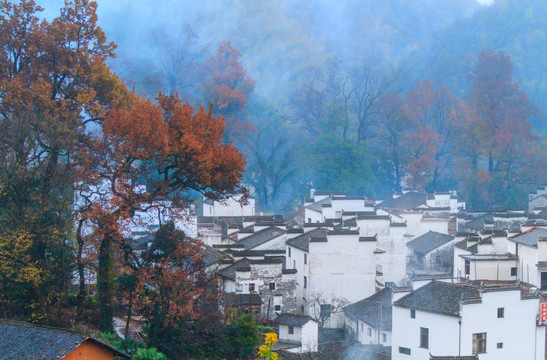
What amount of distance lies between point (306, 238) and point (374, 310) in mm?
3543

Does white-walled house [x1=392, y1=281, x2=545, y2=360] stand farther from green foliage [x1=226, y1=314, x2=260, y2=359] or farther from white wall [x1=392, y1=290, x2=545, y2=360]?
green foliage [x1=226, y1=314, x2=260, y2=359]

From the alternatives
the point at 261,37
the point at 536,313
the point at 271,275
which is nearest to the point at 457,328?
the point at 536,313

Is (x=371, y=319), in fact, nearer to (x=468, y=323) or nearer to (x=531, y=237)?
(x=468, y=323)

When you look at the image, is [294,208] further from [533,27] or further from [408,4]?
[408,4]

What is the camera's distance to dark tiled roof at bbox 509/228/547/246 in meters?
18.2

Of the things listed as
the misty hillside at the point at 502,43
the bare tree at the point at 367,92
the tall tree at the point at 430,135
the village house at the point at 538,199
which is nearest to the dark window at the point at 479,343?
the village house at the point at 538,199

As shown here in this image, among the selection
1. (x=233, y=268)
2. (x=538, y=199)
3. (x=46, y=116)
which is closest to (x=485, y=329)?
(x=233, y=268)

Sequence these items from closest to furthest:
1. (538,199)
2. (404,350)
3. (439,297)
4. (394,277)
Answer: (439,297), (404,350), (394,277), (538,199)

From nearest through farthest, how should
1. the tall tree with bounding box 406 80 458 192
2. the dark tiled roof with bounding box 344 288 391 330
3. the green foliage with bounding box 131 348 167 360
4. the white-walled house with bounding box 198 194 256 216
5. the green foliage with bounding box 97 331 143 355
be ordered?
1. the green foliage with bounding box 131 348 167 360
2. the green foliage with bounding box 97 331 143 355
3. the dark tiled roof with bounding box 344 288 391 330
4. the white-walled house with bounding box 198 194 256 216
5. the tall tree with bounding box 406 80 458 192

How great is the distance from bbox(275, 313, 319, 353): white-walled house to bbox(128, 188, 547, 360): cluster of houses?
0.10 feet

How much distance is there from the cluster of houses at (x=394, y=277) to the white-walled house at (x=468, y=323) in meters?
0.02

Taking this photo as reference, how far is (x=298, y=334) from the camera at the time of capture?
16.2 meters

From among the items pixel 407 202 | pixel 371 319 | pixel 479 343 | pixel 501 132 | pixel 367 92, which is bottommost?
pixel 479 343

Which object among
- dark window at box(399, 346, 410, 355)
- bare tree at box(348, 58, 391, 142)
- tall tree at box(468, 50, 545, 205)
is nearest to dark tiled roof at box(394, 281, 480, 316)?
dark window at box(399, 346, 410, 355)
